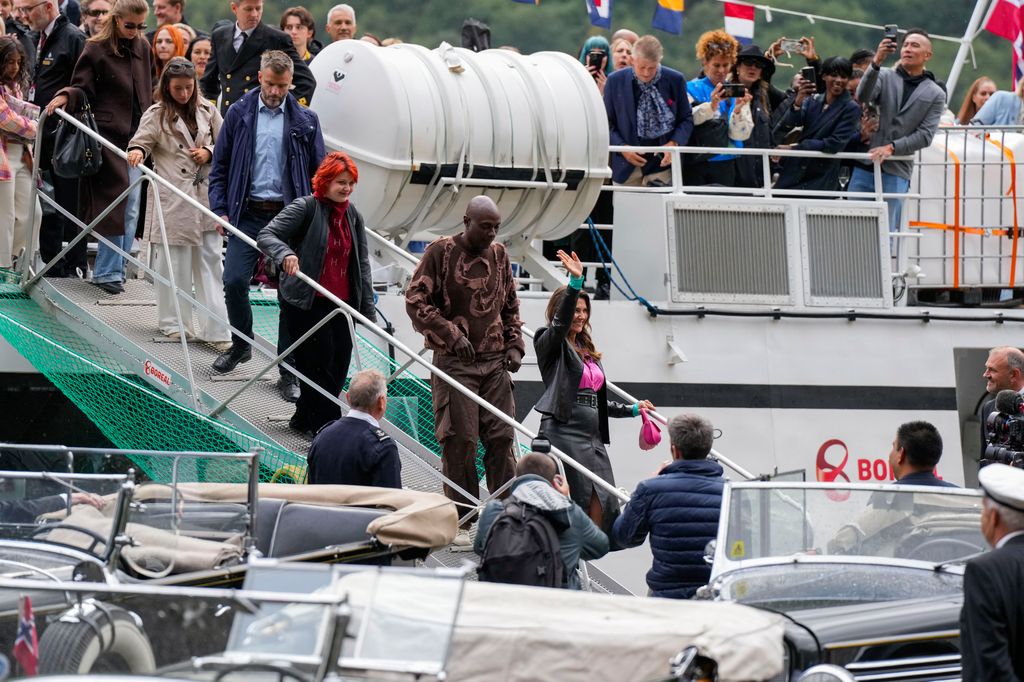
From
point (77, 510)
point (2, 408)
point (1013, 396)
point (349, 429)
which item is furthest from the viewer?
point (2, 408)

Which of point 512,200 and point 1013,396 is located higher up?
point 512,200

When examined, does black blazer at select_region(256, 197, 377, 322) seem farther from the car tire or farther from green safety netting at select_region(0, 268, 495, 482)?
the car tire

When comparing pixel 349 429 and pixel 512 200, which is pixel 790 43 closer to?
pixel 512 200

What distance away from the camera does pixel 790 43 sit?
42.5ft

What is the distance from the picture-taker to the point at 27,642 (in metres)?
4.59

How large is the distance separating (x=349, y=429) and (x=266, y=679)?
11.5ft

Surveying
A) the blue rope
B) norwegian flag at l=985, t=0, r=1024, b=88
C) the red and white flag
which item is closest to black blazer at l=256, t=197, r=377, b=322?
the blue rope

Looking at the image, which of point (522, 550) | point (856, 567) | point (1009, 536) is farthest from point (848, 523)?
point (1009, 536)

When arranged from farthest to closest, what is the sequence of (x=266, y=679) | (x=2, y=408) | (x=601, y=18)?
(x=601, y=18), (x=2, y=408), (x=266, y=679)

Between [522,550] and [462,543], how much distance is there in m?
2.23

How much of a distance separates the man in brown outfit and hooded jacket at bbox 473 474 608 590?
1.79m

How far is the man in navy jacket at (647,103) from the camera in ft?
40.1

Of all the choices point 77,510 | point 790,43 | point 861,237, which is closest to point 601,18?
point 790,43

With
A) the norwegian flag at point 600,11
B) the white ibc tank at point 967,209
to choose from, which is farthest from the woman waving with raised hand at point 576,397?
the norwegian flag at point 600,11
